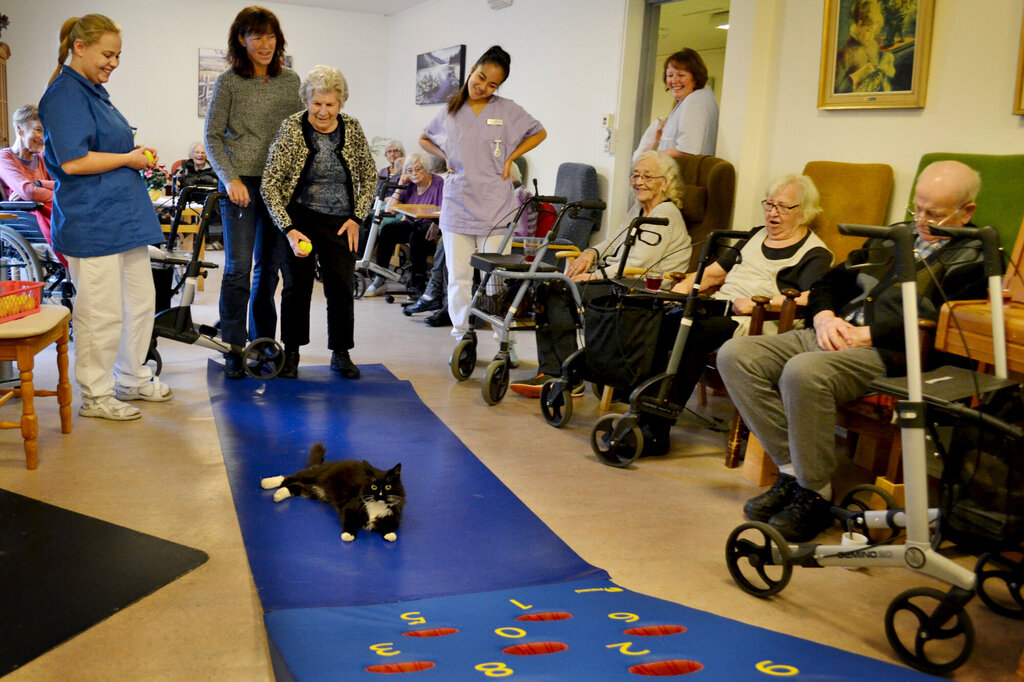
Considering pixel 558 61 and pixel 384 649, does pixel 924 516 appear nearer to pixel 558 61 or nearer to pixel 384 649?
pixel 384 649

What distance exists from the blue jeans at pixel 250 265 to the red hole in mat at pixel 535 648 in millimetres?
2674

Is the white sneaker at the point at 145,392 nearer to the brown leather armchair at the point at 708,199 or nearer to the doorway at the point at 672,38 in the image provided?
the brown leather armchair at the point at 708,199

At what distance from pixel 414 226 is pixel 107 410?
3746 mm

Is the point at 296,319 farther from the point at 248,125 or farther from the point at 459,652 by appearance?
the point at 459,652

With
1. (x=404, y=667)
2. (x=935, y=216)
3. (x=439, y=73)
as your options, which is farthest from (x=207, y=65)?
(x=404, y=667)

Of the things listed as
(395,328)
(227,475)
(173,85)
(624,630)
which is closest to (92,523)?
(227,475)

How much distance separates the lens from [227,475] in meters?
3.02

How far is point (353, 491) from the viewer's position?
8.93 ft

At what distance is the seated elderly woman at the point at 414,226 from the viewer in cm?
692

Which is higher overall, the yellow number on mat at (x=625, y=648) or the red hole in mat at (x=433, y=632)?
the yellow number on mat at (x=625, y=648)

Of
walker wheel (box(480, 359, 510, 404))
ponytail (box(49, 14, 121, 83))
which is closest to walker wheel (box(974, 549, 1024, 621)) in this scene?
walker wheel (box(480, 359, 510, 404))

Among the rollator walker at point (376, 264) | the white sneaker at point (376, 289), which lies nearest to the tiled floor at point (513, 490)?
the rollator walker at point (376, 264)

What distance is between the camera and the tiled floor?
2.00m

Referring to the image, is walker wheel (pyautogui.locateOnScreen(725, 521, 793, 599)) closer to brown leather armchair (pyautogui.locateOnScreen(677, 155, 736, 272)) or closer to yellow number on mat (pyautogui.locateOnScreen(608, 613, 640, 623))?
yellow number on mat (pyautogui.locateOnScreen(608, 613, 640, 623))
